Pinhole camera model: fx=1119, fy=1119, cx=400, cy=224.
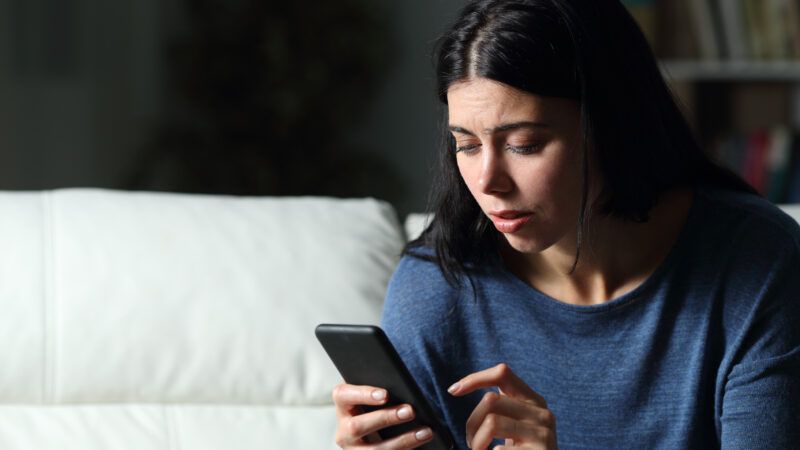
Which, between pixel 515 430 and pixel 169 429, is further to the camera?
pixel 169 429

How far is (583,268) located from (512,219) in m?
0.21

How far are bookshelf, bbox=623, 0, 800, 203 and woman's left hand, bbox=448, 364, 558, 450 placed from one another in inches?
83.4

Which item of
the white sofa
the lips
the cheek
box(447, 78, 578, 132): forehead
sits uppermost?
box(447, 78, 578, 132): forehead

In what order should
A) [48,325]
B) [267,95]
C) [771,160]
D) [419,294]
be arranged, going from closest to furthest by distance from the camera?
1. [419,294]
2. [48,325]
3. [771,160]
4. [267,95]

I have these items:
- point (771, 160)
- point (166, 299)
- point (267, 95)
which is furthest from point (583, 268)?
point (267, 95)

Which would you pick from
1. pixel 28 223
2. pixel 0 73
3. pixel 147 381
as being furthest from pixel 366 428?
pixel 0 73

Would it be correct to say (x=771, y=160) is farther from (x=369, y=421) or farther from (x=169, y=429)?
(x=369, y=421)

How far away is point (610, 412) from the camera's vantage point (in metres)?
1.38

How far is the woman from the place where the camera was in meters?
1.20

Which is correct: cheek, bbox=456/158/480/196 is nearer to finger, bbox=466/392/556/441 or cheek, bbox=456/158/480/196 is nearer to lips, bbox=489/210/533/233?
lips, bbox=489/210/533/233

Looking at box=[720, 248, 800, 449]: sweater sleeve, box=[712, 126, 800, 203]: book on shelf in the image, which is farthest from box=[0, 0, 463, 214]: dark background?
box=[720, 248, 800, 449]: sweater sleeve

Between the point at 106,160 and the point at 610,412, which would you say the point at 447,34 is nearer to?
the point at 610,412

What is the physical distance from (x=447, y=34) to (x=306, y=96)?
229 cm

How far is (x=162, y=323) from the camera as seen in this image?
1658mm
